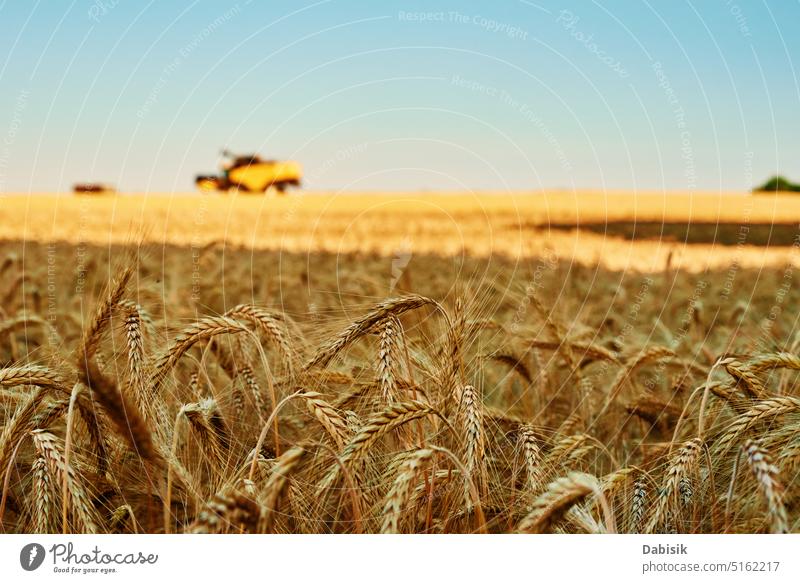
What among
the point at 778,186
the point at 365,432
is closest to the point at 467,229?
the point at 778,186

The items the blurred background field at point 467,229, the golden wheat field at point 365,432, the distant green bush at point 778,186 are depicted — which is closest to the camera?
the golden wheat field at point 365,432

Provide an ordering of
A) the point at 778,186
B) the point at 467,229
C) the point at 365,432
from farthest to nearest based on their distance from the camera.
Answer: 1. the point at 467,229
2. the point at 778,186
3. the point at 365,432

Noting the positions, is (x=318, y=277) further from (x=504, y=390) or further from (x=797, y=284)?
(x=797, y=284)

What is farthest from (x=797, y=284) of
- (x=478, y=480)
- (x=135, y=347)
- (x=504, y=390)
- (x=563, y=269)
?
(x=135, y=347)

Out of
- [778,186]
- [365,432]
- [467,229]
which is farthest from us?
[467,229]

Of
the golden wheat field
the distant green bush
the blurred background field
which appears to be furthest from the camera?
the blurred background field

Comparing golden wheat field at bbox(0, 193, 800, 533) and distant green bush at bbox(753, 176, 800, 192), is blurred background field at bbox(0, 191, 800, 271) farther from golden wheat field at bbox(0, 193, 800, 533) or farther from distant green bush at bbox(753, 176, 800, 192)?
golden wheat field at bbox(0, 193, 800, 533)

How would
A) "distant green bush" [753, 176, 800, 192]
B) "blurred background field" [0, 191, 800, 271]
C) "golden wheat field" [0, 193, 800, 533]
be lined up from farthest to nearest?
"blurred background field" [0, 191, 800, 271] < "distant green bush" [753, 176, 800, 192] < "golden wheat field" [0, 193, 800, 533]

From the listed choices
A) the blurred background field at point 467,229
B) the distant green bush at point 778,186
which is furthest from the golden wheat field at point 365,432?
the blurred background field at point 467,229

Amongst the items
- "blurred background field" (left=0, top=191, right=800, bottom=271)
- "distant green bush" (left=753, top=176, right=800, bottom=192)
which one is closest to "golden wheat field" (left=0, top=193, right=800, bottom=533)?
"distant green bush" (left=753, top=176, right=800, bottom=192)

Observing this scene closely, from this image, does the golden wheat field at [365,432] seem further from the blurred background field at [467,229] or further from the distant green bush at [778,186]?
the blurred background field at [467,229]

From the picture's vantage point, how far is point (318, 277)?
8500mm

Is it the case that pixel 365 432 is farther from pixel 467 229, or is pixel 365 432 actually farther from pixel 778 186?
pixel 467 229
